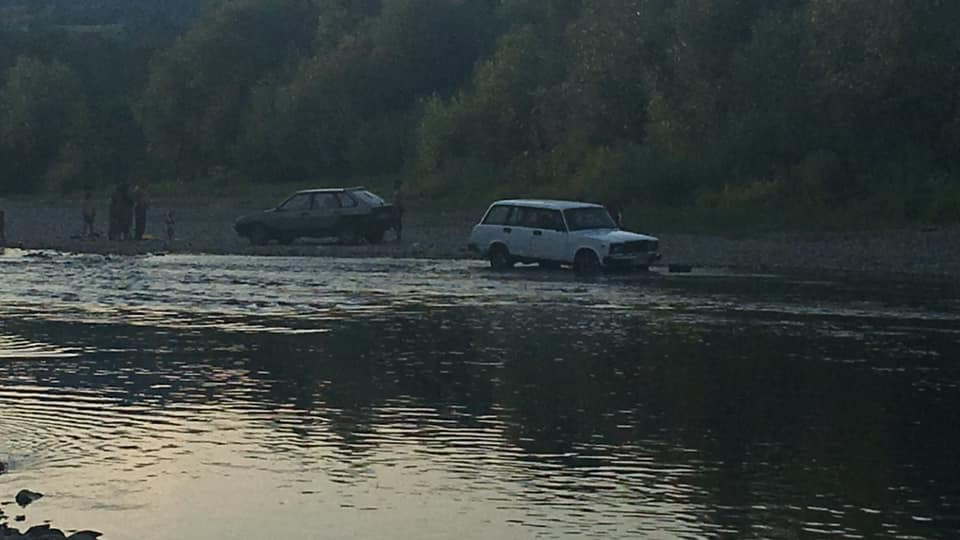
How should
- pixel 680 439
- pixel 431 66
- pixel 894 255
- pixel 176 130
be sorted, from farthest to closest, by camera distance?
pixel 176 130, pixel 431 66, pixel 894 255, pixel 680 439

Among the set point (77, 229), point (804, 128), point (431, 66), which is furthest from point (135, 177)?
point (804, 128)

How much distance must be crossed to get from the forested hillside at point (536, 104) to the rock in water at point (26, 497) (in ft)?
120

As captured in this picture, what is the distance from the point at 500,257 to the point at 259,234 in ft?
34.9

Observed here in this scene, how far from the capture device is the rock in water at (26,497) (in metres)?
13.7

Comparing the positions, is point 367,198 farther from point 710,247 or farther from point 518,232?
point 518,232

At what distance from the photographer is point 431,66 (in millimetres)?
85375

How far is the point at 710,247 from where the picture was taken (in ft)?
153

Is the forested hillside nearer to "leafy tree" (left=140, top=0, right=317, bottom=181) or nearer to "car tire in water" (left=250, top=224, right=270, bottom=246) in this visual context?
"leafy tree" (left=140, top=0, right=317, bottom=181)

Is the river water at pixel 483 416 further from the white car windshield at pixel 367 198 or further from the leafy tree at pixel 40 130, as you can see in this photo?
the leafy tree at pixel 40 130

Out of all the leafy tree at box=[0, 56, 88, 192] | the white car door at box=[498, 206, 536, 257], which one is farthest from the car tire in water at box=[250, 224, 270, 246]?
the leafy tree at box=[0, 56, 88, 192]

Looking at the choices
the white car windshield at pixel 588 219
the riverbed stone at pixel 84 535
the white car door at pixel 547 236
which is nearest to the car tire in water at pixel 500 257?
the white car door at pixel 547 236

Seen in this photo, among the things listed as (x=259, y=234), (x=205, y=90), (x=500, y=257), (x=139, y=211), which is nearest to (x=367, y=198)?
(x=259, y=234)

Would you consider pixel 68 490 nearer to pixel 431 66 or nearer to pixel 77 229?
pixel 77 229

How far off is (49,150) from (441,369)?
74.8 metres
